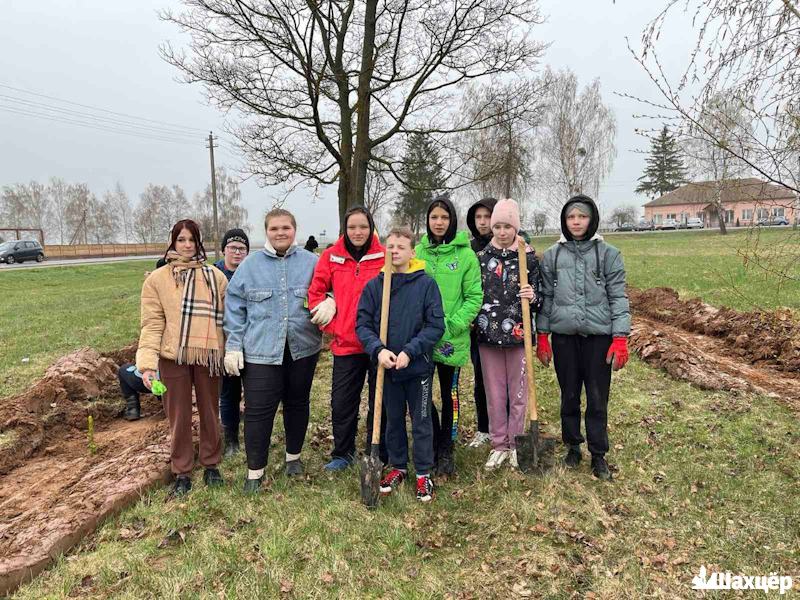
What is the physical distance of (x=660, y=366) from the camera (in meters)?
6.89

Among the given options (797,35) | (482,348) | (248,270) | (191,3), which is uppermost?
(191,3)

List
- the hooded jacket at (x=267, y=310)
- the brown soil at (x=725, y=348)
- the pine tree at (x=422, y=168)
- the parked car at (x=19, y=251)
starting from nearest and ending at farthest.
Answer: the hooded jacket at (x=267, y=310), the brown soil at (x=725, y=348), the pine tree at (x=422, y=168), the parked car at (x=19, y=251)

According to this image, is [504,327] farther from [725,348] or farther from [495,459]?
[725,348]

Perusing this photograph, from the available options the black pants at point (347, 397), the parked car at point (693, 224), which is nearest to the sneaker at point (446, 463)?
the black pants at point (347, 397)

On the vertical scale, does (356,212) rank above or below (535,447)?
above

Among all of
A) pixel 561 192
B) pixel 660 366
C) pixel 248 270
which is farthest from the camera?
pixel 561 192

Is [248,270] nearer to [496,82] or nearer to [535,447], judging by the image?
[535,447]

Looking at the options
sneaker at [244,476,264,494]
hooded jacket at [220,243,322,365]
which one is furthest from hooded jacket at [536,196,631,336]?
sneaker at [244,476,264,494]

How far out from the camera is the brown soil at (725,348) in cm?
596

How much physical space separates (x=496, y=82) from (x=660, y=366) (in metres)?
7.56

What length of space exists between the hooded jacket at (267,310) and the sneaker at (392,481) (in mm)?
1193

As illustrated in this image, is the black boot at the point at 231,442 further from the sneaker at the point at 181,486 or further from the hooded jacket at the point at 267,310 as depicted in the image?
the hooded jacket at the point at 267,310

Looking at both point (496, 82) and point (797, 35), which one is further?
point (496, 82)

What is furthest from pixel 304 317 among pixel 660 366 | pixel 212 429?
pixel 660 366
